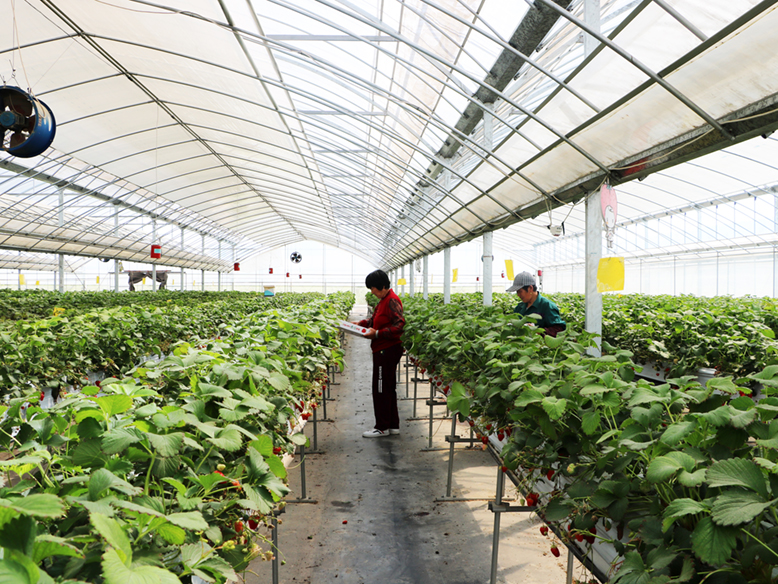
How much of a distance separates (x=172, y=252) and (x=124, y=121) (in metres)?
14.1

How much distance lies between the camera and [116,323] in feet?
17.7

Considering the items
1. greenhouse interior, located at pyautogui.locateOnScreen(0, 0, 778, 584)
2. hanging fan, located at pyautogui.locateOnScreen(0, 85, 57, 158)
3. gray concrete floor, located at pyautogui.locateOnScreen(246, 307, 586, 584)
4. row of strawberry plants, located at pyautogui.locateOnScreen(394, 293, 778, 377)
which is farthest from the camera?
row of strawberry plants, located at pyautogui.locateOnScreen(394, 293, 778, 377)

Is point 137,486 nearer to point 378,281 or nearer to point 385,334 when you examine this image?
point 385,334

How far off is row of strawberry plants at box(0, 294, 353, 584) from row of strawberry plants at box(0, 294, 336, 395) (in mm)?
2435

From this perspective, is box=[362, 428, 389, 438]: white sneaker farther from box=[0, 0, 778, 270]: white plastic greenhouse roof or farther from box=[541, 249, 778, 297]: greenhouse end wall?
box=[541, 249, 778, 297]: greenhouse end wall

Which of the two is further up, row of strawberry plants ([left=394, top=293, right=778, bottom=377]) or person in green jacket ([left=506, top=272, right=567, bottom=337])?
person in green jacket ([left=506, top=272, right=567, bottom=337])

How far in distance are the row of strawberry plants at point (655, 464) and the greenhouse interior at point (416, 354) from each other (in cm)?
1

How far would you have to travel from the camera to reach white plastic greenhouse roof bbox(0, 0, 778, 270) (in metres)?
2.92

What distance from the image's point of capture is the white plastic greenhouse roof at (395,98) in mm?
2922

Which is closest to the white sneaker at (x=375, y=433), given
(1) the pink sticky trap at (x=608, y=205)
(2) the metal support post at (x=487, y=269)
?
(1) the pink sticky trap at (x=608, y=205)

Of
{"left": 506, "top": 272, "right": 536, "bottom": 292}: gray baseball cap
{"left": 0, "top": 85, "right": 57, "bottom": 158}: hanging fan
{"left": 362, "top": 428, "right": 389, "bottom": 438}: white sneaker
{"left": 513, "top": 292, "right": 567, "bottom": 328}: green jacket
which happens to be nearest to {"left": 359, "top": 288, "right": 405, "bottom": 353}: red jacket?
{"left": 362, "top": 428, "right": 389, "bottom": 438}: white sneaker

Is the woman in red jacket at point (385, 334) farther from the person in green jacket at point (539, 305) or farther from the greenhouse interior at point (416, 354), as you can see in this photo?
the person in green jacket at point (539, 305)

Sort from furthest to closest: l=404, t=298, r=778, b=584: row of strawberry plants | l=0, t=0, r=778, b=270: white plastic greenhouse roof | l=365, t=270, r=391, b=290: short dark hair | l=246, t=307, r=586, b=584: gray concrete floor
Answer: l=365, t=270, r=391, b=290: short dark hair < l=246, t=307, r=586, b=584: gray concrete floor < l=0, t=0, r=778, b=270: white plastic greenhouse roof < l=404, t=298, r=778, b=584: row of strawberry plants

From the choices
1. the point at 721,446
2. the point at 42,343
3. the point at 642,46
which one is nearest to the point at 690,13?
the point at 642,46
